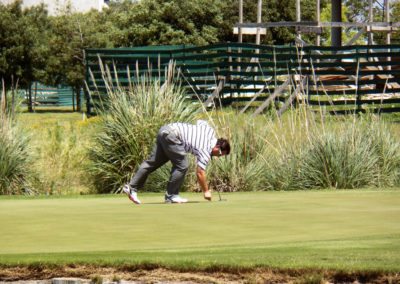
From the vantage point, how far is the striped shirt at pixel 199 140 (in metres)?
15.4

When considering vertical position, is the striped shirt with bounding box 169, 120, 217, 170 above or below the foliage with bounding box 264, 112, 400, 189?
above

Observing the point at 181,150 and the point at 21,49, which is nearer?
the point at 181,150

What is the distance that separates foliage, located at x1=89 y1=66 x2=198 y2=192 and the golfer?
137 inches

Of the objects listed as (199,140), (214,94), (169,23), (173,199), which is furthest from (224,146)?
(169,23)

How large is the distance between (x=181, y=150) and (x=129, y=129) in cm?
400

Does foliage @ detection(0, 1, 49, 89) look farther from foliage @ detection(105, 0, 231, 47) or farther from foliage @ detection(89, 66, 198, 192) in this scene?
foliage @ detection(89, 66, 198, 192)

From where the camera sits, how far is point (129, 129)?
19656 mm

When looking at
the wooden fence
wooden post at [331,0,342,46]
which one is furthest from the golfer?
wooden post at [331,0,342,46]

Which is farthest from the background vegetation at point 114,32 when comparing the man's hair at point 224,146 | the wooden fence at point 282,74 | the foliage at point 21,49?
the man's hair at point 224,146

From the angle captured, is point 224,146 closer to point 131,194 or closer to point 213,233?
point 131,194

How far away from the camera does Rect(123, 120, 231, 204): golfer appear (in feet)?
50.5

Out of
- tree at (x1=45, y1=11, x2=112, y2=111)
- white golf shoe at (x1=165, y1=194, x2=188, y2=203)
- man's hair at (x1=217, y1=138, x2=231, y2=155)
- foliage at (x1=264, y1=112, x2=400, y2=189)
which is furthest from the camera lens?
tree at (x1=45, y1=11, x2=112, y2=111)

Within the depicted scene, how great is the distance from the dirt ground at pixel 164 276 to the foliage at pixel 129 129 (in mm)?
9840

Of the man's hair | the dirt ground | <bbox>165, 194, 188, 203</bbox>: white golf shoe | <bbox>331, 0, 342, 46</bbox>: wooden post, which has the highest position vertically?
<bbox>331, 0, 342, 46</bbox>: wooden post
